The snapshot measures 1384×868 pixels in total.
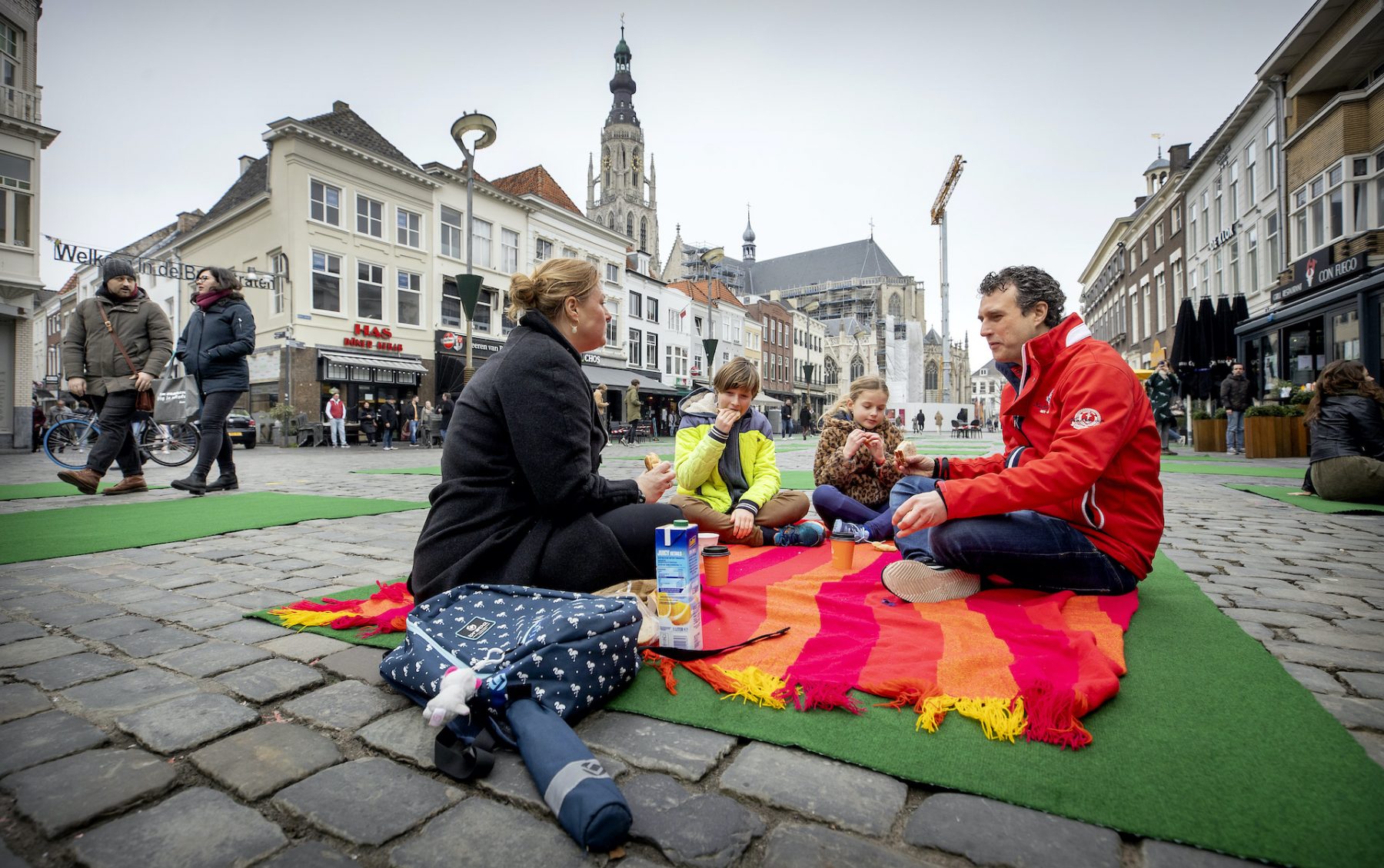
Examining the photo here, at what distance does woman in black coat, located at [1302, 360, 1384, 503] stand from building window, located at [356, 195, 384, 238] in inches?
983

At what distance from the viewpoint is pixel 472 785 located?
56.3 inches

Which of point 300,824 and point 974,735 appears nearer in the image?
→ point 300,824

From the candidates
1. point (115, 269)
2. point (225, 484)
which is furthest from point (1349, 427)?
point (115, 269)

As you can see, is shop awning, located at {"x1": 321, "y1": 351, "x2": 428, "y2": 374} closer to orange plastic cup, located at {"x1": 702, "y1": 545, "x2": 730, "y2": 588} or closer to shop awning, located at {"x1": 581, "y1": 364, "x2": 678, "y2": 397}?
shop awning, located at {"x1": 581, "y1": 364, "x2": 678, "y2": 397}

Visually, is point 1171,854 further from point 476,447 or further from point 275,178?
point 275,178

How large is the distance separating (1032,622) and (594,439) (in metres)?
1.74

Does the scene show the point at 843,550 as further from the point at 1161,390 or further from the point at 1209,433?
the point at 1209,433

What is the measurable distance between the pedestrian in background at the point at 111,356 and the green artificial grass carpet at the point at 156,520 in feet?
2.74

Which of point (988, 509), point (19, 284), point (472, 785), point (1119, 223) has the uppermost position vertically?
point (1119, 223)

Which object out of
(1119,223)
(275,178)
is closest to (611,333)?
(275,178)

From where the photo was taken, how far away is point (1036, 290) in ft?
9.11

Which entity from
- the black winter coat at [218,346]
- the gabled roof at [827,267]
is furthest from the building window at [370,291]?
the gabled roof at [827,267]

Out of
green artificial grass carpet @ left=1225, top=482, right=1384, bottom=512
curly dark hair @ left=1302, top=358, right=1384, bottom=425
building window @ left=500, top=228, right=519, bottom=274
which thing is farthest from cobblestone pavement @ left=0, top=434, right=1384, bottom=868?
building window @ left=500, top=228, right=519, bottom=274

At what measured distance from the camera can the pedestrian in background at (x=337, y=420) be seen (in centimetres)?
1929
